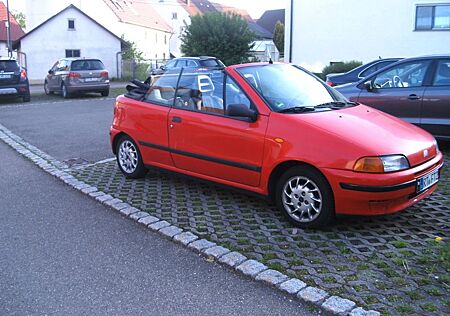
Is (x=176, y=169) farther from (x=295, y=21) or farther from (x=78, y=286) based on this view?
(x=295, y=21)

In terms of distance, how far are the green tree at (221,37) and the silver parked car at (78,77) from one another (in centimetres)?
1502

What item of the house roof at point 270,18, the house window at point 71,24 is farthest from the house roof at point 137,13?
the house roof at point 270,18

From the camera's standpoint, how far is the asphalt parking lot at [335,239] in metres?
3.68

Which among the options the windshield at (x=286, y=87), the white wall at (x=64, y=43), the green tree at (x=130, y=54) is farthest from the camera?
the green tree at (x=130, y=54)

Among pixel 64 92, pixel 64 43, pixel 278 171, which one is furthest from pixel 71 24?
pixel 278 171

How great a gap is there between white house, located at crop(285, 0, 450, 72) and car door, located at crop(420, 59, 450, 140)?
60.5 feet

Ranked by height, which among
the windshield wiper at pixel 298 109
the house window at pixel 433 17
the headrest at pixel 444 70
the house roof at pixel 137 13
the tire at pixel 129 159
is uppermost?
the house roof at pixel 137 13

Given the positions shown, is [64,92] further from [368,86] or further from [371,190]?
[371,190]

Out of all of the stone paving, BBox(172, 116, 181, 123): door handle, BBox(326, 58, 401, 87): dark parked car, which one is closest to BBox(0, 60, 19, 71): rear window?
BBox(326, 58, 401, 87): dark parked car

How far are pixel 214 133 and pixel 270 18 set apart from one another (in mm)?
80972

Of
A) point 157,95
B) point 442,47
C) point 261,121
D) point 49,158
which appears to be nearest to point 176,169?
point 157,95

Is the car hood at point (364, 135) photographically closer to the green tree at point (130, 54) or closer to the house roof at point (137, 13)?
the green tree at point (130, 54)

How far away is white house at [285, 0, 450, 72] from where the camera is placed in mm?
24938

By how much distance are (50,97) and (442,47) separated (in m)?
18.6
